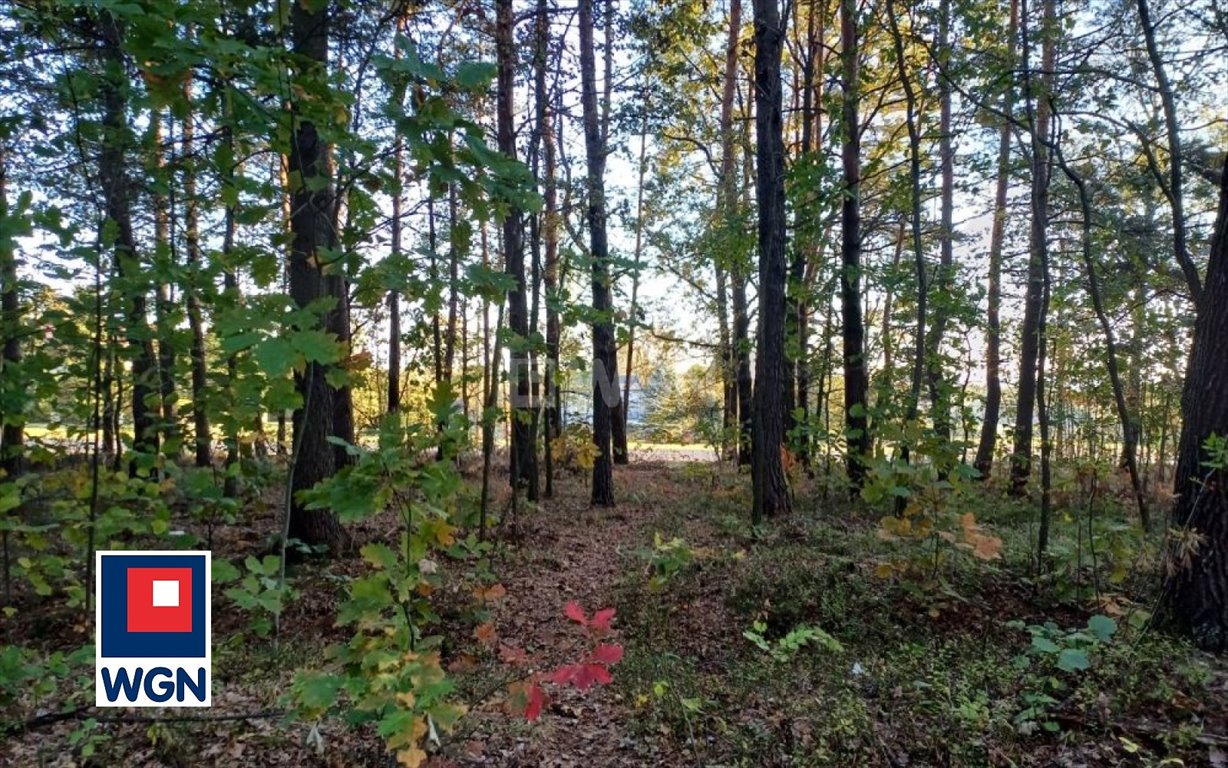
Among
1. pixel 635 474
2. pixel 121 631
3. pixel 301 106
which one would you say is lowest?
pixel 635 474

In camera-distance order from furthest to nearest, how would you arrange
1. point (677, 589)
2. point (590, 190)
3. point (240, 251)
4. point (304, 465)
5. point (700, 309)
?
point (700, 309), point (590, 190), point (304, 465), point (677, 589), point (240, 251)

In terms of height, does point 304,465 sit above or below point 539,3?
below

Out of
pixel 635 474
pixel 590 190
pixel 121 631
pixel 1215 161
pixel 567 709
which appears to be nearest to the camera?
pixel 121 631

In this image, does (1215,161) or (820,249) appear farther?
(820,249)

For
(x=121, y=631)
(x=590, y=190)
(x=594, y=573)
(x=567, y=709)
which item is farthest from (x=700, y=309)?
(x=121, y=631)

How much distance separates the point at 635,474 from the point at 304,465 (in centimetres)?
875

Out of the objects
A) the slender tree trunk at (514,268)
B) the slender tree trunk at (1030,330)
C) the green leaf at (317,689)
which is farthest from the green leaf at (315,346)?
the slender tree trunk at (1030,330)

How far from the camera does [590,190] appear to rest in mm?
8227

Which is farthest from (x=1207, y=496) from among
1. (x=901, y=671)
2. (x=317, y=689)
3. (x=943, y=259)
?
(x=943, y=259)

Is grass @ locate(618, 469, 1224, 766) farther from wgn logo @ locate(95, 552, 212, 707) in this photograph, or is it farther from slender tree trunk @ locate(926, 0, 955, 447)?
wgn logo @ locate(95, 552, 212, 707)

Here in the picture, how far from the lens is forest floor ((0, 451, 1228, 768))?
269cm

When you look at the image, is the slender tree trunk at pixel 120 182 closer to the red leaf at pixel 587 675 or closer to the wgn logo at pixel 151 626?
the wgn logo at pixel 151 626

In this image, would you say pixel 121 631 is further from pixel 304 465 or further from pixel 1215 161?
pixel 1215 161

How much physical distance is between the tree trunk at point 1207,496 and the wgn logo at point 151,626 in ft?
17.3
